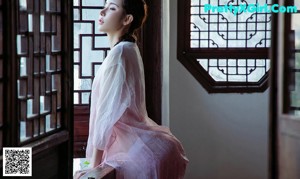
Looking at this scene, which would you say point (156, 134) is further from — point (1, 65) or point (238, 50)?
point (238, 50)

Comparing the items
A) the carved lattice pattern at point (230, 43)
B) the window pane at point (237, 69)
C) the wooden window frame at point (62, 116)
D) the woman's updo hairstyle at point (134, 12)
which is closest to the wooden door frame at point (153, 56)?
the carved lattice pattern at point (230, 43)

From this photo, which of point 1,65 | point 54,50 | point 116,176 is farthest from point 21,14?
point 116,176

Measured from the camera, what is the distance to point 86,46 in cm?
418

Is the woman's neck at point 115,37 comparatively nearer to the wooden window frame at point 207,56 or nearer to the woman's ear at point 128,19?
the woman's ear at point 128,19

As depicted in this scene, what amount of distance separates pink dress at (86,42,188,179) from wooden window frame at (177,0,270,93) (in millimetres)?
1535

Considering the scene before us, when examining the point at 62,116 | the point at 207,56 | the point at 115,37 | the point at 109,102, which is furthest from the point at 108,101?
the point at 207,56

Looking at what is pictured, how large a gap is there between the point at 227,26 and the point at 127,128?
1962 millimetres

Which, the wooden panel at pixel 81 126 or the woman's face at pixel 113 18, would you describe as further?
the wooden panel at pixel 81 126

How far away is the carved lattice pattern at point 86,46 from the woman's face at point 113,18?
89cm

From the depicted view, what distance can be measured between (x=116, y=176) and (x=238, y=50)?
2.17 meters

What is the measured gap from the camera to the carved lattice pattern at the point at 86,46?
416cm

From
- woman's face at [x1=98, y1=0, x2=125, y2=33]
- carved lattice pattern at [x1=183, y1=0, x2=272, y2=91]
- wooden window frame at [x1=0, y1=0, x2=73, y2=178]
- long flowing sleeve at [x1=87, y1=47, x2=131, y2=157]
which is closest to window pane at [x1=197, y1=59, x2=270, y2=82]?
carved lattice pattern at [x1=183, y1=0, x2=272, y2=91]

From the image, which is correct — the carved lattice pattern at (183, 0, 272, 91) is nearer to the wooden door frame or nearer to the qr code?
the wooden door frame

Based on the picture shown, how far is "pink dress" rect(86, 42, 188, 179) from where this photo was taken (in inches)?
118
